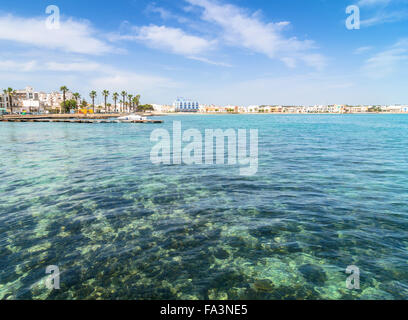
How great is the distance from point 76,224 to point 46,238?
1.20 meters

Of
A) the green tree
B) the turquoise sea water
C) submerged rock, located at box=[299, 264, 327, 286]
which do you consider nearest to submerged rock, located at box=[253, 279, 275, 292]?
the turquoise sea water

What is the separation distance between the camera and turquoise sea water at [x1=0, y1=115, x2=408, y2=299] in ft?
21.0

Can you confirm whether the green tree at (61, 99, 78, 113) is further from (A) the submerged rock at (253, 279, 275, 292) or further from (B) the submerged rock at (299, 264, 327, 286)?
Result: (B) the submerged rock at (299, 264, 327, 286)

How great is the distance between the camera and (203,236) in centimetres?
886

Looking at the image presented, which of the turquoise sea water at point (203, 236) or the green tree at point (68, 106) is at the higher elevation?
the green tree at point (68, 106)

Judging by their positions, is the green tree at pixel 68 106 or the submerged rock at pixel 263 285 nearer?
the submerged rock at pixel 263 285

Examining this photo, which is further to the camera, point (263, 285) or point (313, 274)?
point (313, 274)

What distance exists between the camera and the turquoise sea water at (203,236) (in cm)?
640

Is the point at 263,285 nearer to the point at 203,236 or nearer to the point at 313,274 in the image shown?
the point at 313,274

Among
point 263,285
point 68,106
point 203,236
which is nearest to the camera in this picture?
point 263,285

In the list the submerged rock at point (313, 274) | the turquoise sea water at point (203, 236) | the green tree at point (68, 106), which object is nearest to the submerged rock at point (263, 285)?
the turquoise sea water at point (203, 236)

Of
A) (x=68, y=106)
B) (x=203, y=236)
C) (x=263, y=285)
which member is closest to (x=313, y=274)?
(x=263, y=285)

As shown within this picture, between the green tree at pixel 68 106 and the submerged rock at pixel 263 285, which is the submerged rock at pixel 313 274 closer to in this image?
the submerged rock at pixel 263 285
